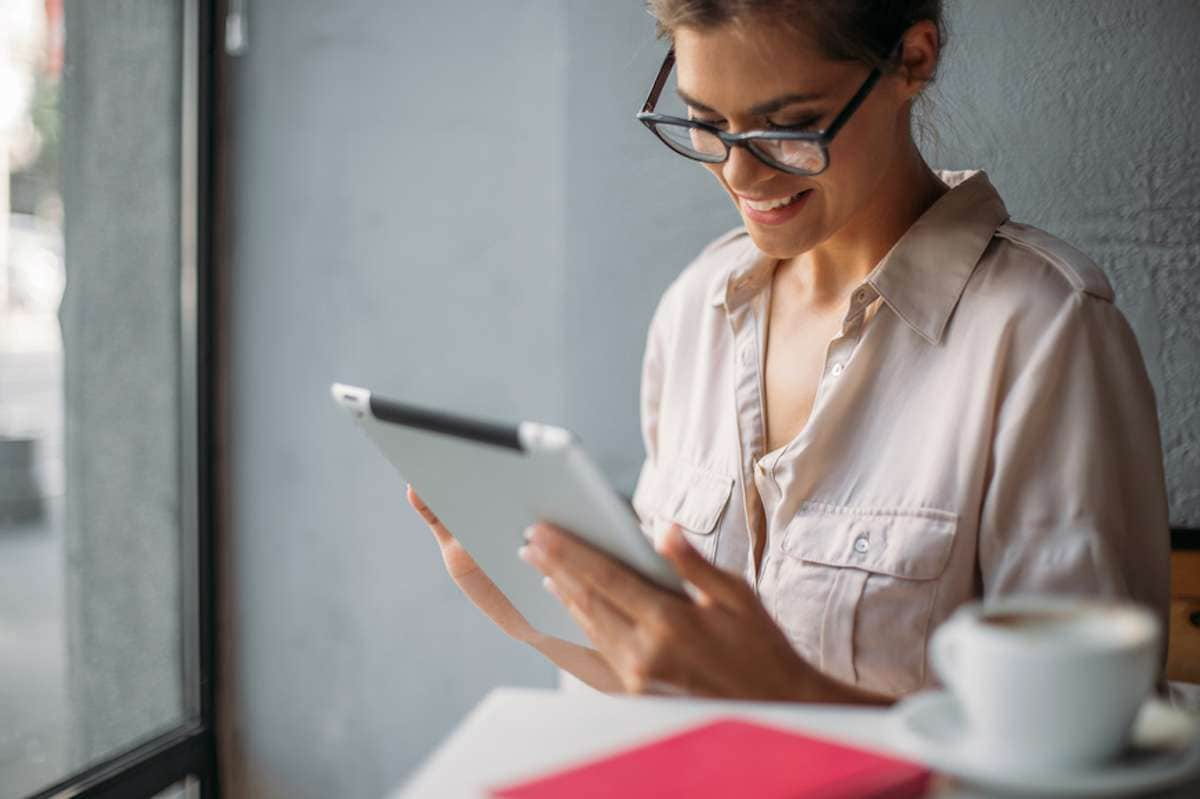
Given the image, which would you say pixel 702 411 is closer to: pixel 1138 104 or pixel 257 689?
pixel 1138 104

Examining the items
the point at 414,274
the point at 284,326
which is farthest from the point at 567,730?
the point at 284,326

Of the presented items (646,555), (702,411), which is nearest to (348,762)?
(702,411)

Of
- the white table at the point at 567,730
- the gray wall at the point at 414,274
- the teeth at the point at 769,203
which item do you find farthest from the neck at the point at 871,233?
the white table at the point at 567,730

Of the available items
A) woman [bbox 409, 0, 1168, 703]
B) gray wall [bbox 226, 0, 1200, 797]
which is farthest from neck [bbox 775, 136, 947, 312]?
gray wall [bbox 226, 0, 1200, 797]

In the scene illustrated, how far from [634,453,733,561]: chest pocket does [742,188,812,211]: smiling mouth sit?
0.30 metres

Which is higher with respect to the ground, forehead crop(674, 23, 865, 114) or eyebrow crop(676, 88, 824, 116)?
forehead crop(674, 23, 865, 114)

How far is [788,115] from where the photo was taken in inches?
44.8

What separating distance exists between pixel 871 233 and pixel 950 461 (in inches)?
11.7

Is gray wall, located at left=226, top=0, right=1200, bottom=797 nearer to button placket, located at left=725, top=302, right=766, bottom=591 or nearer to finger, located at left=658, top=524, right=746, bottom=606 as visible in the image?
button placket, located at left=725, top=302, right=766, bottom=591

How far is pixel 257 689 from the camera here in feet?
7.46

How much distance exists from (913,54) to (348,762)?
166cm

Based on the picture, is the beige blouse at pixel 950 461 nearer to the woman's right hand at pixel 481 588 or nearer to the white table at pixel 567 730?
the woman's right hand at pixel 481 588

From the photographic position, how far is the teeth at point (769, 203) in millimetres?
1190

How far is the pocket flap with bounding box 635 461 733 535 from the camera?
52.2 inches
